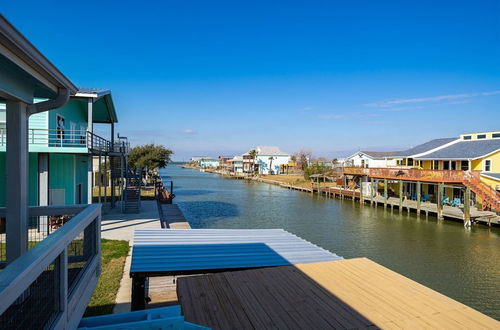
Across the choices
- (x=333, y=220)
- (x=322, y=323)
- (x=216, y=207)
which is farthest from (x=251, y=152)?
(x=322, y=323)

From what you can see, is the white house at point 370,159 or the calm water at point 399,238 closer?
the calm water at point 399,238

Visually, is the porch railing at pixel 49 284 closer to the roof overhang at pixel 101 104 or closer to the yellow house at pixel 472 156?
the roof overhang at pixel 101 104

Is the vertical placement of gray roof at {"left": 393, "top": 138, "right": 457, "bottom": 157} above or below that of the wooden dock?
above

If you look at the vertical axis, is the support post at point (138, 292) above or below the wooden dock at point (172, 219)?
above

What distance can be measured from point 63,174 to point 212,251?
12153 millimetres

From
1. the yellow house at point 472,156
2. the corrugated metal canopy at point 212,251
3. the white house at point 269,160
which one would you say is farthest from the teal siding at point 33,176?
the white house at point 269,160

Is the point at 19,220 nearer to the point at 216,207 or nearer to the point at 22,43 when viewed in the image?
the point at 22,43

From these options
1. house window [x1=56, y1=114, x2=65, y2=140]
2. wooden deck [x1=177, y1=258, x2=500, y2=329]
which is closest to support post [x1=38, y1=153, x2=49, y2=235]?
house window [x1=56, y1=114, x2=65, y2=140]

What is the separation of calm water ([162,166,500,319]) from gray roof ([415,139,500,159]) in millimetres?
7132

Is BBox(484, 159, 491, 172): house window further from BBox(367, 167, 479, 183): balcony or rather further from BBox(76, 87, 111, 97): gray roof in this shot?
BBox(76, 87, 111, 97): gray roof

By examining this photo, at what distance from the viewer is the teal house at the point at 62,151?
13.8m

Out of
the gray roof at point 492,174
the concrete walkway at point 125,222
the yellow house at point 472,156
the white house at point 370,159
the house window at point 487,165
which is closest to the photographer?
the concrete walkway at point 125,222

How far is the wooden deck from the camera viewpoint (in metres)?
4.20

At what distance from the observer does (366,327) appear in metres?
4.06
